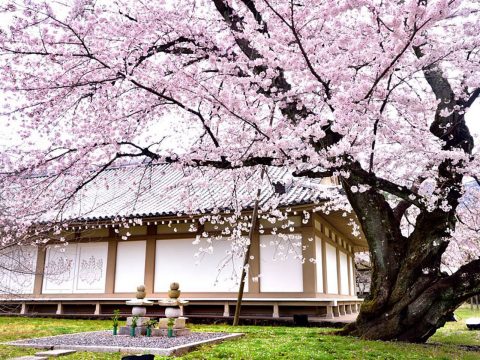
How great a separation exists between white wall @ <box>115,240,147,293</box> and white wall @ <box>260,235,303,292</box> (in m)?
4.25

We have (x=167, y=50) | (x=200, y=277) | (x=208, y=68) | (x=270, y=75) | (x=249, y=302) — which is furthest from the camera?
(x=200, y=277)

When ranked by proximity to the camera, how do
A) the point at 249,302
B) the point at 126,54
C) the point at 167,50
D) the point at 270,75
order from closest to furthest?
the point at 126,54
the point at 270,75
the point at 167,50
the point at 249,302

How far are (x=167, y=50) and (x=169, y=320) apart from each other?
18.1 ft

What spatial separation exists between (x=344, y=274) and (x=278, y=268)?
24.0 feet

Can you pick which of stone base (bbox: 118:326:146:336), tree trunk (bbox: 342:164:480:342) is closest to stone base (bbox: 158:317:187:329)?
stone base (bbox: 118:326:146:336)

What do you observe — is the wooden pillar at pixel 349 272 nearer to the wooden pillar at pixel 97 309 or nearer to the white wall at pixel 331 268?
the white wall at pixel 331 268

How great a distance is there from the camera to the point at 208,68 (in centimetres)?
798

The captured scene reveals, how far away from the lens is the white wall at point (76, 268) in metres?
15.2

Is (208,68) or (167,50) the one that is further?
(208,68)

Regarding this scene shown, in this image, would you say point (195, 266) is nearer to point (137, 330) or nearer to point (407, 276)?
point (137, 330)

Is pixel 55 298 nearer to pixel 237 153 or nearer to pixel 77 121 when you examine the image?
pixel 77 121

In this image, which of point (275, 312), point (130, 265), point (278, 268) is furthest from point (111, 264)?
point (275, 312)

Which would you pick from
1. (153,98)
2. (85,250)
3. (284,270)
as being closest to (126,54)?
(153,98)

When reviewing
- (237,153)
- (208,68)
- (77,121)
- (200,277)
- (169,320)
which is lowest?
(169,320)
